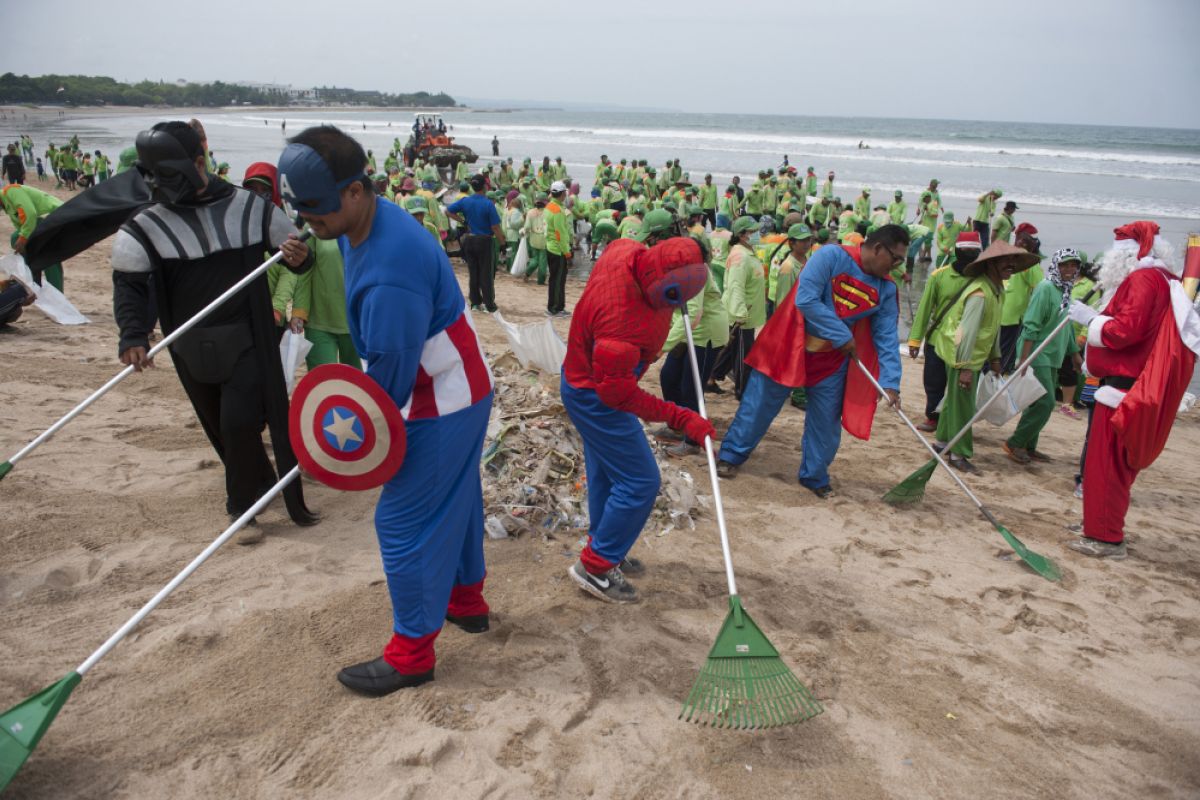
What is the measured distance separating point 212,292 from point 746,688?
123 inches

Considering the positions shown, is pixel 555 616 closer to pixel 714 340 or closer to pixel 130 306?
pixel 130 306

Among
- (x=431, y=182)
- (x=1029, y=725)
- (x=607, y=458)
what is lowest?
(x=1029, y=725)

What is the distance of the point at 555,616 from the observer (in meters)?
3.51

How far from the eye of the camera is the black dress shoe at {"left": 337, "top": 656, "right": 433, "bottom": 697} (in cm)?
283

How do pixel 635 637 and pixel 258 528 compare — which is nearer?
pixel 635 637

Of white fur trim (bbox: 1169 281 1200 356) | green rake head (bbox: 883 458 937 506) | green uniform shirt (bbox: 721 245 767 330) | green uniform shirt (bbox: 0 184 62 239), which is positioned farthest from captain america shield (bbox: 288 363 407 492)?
green uniform shirt (bbox: 0 184 62 239)

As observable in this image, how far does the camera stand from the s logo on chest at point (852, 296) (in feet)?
16.6

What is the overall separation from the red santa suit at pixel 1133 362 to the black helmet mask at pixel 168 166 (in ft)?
16.4

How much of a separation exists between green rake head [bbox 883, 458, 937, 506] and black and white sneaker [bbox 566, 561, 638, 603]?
2462mm

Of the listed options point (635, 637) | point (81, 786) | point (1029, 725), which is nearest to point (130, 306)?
point (81, 786)

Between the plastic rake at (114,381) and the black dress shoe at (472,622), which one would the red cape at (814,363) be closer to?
the black dress shoe at (472,622)

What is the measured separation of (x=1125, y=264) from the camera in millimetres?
4438

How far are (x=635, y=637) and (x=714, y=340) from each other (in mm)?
3472

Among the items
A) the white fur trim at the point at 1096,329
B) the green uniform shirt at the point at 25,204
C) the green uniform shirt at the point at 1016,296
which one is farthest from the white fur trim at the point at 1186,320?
the green uniform shirt at the point at 25,204
